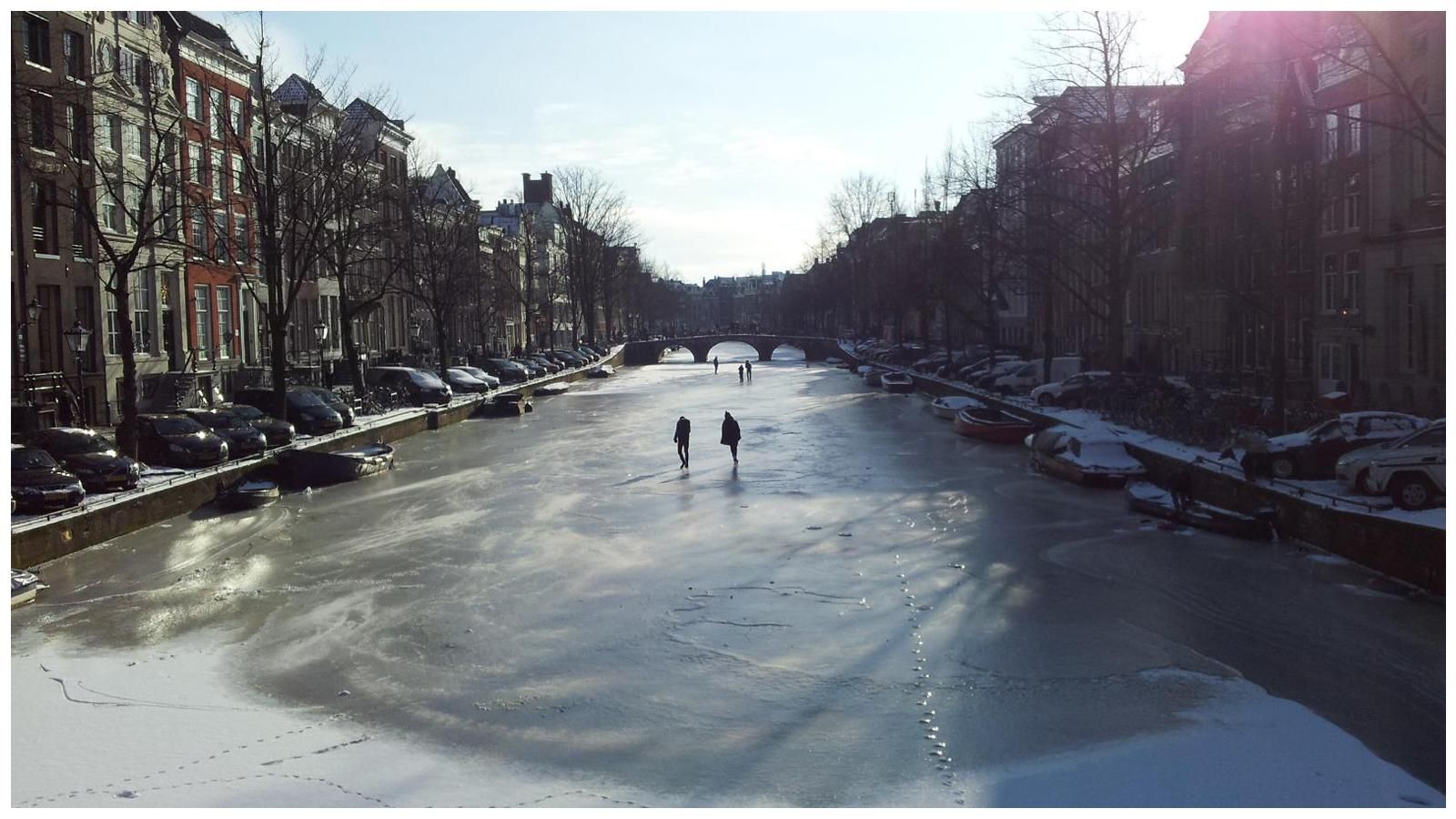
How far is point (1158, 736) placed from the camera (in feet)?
46.6

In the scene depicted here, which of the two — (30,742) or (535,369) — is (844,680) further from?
(535,369)

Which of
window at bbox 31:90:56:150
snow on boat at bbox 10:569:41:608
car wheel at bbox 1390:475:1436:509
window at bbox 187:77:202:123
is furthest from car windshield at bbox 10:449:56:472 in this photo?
window at bbox 187:77:202:123

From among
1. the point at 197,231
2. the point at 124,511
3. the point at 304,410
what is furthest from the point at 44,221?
the point at 124,511

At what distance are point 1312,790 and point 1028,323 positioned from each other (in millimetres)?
85172

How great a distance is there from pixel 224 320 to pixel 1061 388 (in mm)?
35278

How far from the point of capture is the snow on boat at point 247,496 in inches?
1262

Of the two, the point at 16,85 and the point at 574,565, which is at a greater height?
the point at 16,85

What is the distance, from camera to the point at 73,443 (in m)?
29.4

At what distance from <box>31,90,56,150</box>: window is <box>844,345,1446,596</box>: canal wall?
87.3 feet

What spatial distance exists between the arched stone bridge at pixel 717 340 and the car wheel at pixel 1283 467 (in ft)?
332

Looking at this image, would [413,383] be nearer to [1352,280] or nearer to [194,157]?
[194,157]

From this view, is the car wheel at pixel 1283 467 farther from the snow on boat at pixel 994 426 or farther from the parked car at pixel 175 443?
the parked car at pixel 175 443

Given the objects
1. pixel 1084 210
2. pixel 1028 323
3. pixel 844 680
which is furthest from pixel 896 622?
pixel 1028 323

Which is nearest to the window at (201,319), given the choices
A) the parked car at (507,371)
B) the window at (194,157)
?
the window at (194,157)
